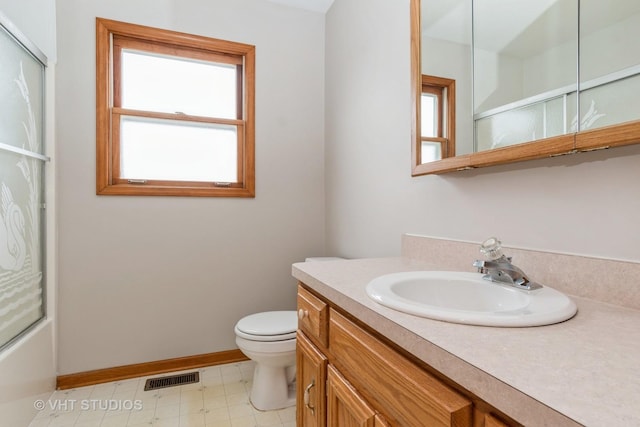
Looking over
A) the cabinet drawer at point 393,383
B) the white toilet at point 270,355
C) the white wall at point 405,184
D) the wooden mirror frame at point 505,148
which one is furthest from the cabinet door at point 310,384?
the wooden mirror frame at point 505,148

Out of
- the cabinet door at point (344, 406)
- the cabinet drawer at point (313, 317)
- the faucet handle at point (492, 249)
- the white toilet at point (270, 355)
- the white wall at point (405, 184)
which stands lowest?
the white toilet at point (270, 355)

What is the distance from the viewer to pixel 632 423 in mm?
335

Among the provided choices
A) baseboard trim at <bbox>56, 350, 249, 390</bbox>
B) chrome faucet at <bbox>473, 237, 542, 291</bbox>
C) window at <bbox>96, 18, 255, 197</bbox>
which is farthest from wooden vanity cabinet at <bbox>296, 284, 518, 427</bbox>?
window at <bbox>96, 18, 255, 197</bbox>

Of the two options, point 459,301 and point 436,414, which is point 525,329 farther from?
point 459,301

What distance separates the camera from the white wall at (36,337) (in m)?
1.42

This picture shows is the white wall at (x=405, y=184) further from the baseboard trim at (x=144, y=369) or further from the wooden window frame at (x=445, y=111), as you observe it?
the baseboard trim at (x=144, y=369)

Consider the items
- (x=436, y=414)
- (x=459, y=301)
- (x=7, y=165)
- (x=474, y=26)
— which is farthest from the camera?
(x=7, y=165)

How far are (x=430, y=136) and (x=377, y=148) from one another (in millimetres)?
482

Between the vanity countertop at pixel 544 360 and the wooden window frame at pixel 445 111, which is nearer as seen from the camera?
the vanity countertop at pixel 544 360

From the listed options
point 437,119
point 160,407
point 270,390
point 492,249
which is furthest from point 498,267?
point 160,407

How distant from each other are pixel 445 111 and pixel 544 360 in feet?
3.30

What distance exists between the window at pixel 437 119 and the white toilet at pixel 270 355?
1.11m

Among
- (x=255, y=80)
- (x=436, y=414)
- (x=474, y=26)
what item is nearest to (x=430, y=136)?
(x=474, y=26)

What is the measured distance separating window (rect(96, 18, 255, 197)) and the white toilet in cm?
92
